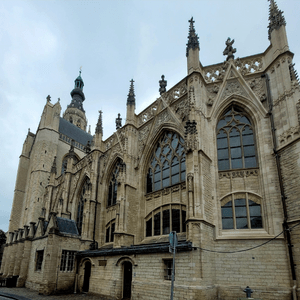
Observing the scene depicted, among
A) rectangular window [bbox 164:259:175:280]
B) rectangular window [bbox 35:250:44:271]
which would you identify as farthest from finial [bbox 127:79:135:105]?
rectangular window [bbox 35:250:44:271]

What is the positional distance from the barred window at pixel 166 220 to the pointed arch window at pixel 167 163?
1.52 meters

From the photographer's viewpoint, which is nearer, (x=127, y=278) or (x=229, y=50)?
(x=127, y=278)

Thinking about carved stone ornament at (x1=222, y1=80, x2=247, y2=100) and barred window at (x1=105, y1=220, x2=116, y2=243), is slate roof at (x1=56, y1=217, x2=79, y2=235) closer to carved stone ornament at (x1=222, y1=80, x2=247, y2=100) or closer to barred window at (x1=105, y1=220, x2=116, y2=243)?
barred window at (x1=105, y1=220, x2=116, y2=243)

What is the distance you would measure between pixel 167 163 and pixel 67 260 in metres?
10.4

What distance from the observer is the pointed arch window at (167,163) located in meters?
15.5

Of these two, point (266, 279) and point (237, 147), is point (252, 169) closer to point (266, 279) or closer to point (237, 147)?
point (237, 147)

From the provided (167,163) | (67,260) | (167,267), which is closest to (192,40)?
(167,163)

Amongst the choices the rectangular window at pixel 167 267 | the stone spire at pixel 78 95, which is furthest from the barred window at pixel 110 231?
the stone spire at pixel 78 95

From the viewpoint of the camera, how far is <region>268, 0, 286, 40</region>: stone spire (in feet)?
46.1

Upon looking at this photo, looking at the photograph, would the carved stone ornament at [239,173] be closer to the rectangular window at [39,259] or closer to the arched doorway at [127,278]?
the arched doorway at [127,278]

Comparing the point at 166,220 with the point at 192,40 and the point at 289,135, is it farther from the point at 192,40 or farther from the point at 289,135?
the point at 192,40

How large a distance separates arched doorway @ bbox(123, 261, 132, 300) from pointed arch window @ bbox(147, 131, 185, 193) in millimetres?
4805

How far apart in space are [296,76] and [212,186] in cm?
676

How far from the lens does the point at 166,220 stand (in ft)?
50.1
